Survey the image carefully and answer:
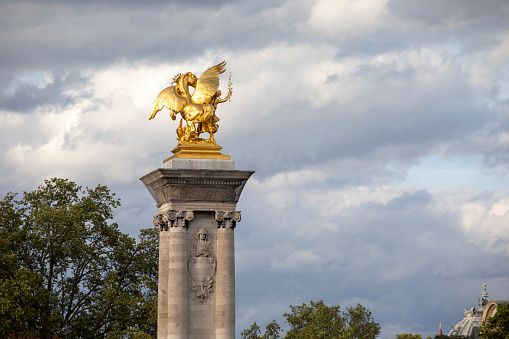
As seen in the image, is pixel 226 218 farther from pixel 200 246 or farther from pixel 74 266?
pixel 74 266

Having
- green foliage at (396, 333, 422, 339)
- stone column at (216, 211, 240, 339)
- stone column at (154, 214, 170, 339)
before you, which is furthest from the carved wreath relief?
green foliage at (396, 333, 422, 339)

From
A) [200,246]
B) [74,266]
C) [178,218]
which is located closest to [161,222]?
[178,218]

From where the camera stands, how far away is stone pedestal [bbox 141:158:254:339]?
3219 cm

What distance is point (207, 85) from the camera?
34.4m

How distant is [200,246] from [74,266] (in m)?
21.7

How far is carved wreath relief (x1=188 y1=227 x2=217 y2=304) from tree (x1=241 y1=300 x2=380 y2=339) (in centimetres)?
2690

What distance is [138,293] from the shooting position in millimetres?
53000

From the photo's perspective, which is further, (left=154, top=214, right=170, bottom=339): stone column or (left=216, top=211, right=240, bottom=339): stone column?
(left=154, top=214, right=170, bottom=339): stone column

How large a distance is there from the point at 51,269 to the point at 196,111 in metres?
21.1

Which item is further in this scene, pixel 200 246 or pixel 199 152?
pixel 199 152

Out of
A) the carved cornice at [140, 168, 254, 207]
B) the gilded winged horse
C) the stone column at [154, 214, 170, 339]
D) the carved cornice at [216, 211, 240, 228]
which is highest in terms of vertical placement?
the gilded winged horse

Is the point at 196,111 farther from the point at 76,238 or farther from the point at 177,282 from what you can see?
the point at 76,238

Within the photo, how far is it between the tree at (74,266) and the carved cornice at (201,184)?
1793cm

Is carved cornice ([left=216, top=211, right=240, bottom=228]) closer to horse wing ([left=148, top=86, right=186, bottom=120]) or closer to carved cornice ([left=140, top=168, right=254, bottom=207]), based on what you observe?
carved cornice ([left=140, top=168, right=254, bottom=207])
